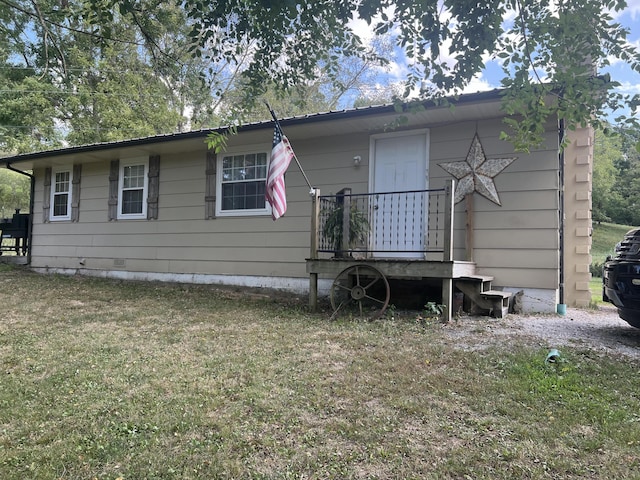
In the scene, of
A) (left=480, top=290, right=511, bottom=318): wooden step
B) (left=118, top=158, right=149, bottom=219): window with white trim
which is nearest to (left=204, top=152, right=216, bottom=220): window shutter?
(left=118, top=158, right=149, bottom=219): window with white trim

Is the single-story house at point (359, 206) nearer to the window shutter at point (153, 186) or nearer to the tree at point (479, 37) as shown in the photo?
the window shutter at point (153, 186)

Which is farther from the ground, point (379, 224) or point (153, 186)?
point (153, 186)

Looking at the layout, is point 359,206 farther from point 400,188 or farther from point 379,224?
point 400,188

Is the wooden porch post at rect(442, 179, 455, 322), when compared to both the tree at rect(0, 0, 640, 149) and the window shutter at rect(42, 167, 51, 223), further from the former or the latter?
the window shutter at rect(42, 167, 51, 223)

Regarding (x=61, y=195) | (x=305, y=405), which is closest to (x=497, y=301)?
(x=305, y=405)

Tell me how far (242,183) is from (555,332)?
5.34 metres

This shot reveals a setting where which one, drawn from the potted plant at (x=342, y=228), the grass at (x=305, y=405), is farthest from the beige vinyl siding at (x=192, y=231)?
the grass at (x=305, y=405)

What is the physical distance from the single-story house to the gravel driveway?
37 cm

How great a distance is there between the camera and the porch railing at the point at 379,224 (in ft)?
18.0

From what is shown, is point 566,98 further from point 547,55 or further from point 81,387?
point 81,387

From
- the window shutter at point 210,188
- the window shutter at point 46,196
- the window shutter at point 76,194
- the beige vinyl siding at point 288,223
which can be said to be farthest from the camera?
the window shutter at point 46,196

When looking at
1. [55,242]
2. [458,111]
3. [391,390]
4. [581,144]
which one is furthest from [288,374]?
[55,242]

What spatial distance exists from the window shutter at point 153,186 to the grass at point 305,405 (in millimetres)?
4169

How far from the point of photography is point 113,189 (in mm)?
8914
